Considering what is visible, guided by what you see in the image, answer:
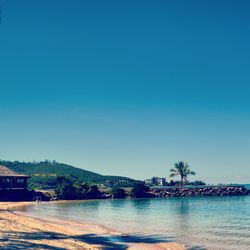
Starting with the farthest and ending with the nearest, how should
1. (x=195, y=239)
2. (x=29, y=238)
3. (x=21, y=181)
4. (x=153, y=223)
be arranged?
(x=21, y=181) → (x=153, y=223) → (x=195, y=239) → (x=29, y=238)

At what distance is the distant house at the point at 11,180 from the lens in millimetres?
73812

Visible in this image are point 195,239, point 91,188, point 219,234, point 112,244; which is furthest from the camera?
point 91,188

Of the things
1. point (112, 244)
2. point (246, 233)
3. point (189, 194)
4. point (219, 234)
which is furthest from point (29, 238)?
point (189, 194)

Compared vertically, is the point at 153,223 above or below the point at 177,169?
below

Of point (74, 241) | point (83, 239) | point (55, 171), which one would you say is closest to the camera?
point (74, 241)

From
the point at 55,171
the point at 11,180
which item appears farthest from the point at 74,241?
the point at 55,171

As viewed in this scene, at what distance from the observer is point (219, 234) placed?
26.4m

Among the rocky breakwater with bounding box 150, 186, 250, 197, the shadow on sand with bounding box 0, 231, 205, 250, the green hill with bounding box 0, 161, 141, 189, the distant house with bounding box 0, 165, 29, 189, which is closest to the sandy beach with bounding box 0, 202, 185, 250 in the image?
the shadow on sand with bounding box 0, 231, 205, 250

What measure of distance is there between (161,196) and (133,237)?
68296mm

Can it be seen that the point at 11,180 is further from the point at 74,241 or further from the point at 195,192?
the point at 74,241

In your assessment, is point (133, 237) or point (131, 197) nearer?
point (133, 237)

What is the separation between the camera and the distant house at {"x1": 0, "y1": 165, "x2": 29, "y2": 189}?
73812 mm

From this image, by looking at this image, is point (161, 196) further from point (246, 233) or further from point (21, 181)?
point (246, 233)

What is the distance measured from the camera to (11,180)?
246 ft
